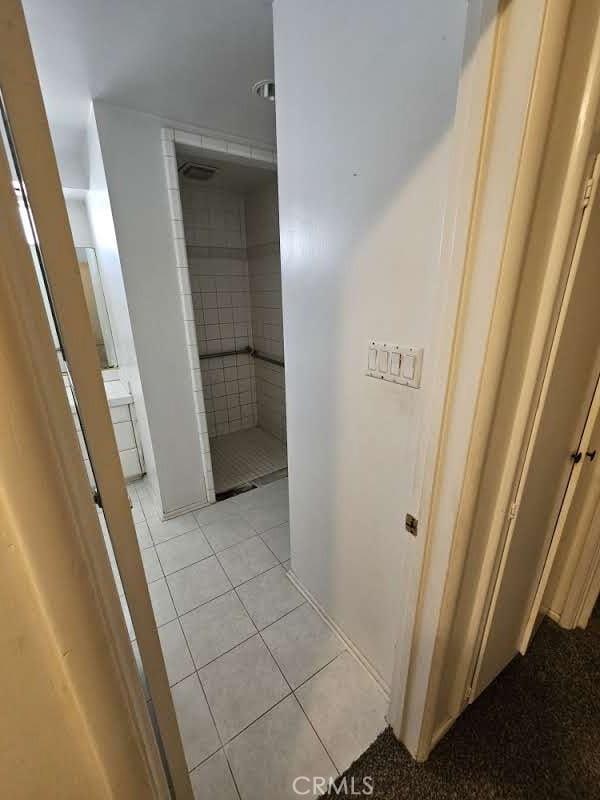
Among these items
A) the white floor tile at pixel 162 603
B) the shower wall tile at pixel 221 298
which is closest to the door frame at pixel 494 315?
the white floor tile at pixel 162 603

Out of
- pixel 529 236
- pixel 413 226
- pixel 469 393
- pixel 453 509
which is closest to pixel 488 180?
pixel 529 236

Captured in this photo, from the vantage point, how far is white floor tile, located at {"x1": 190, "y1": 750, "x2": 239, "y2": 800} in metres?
1.02

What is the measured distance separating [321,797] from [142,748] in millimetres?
1036

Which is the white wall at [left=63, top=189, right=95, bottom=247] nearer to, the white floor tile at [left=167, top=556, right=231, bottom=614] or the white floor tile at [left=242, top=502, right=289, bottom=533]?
the white floor tile at [left=242, top=502, right=289, bottom=533]

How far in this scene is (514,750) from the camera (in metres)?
1.08

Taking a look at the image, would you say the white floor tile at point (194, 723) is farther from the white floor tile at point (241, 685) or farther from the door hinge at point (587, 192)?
the door hinge at point (587, 192)

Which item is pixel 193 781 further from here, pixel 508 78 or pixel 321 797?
pixel 508 78

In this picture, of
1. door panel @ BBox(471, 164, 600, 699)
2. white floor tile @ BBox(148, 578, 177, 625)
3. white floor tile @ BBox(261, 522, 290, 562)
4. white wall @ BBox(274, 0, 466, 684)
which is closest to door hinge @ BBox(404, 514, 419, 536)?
white wall @ BBox(274, 0, 466, 684)

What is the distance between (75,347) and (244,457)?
2.78m

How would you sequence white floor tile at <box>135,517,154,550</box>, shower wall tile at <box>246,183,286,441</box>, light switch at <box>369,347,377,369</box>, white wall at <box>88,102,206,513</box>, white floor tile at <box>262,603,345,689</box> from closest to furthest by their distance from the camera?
light switch at <box>369,347,377,369</box> → white floor tile at <box>262,603,345,689</box> → white wall at <box>88,102,206,513</box> → white floor tile at <box>135,517,154,550</box> → shower wall tile at <box>246,183,286,441</box>

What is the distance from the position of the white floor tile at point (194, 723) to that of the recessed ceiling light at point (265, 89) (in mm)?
2540

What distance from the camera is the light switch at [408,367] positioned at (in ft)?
2.96

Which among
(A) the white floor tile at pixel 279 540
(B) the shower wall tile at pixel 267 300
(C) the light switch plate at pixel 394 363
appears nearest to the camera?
(C) the light switch plate at pixel 394 363

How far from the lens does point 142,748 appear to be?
Result: 1.26 feet
